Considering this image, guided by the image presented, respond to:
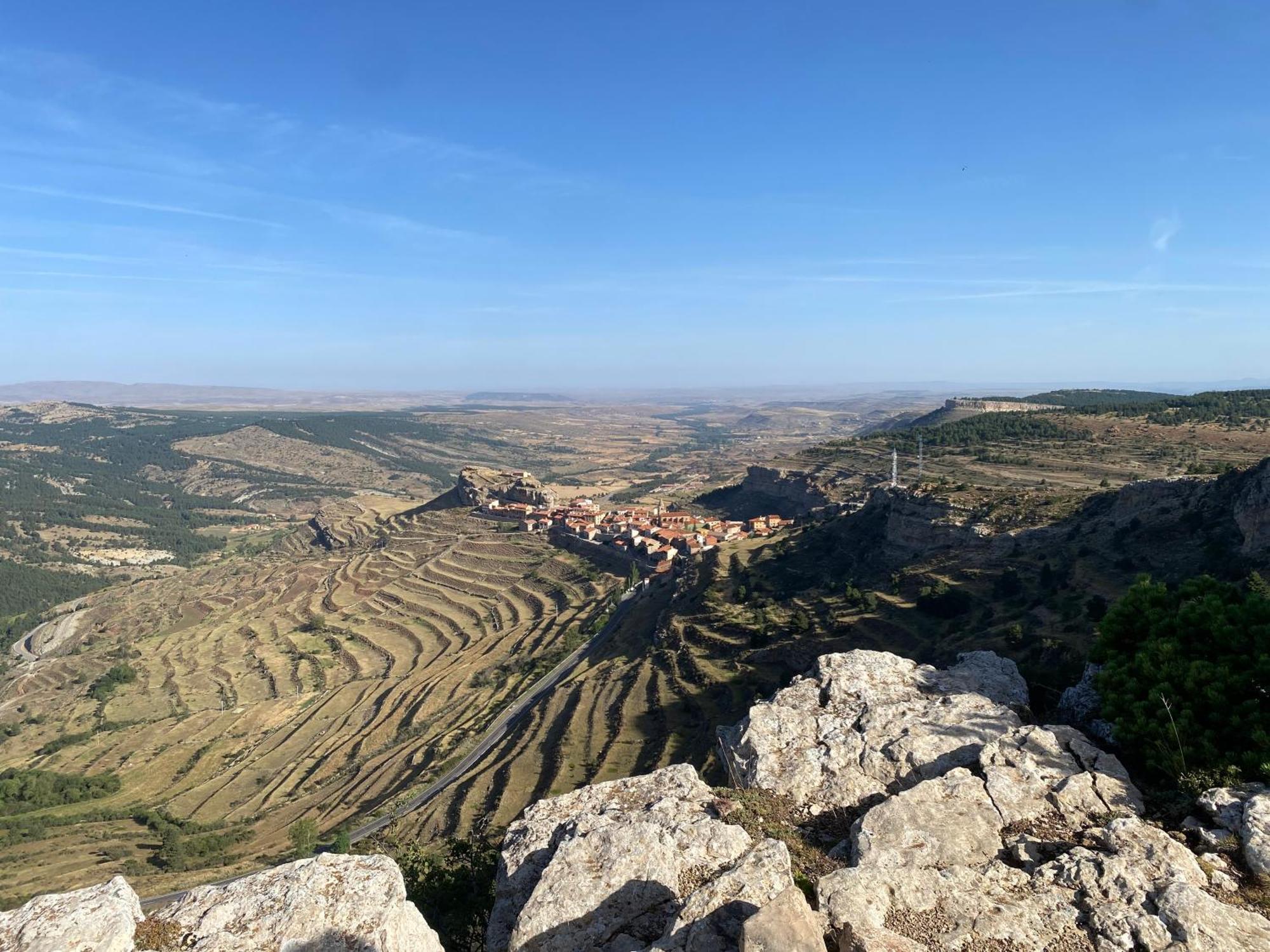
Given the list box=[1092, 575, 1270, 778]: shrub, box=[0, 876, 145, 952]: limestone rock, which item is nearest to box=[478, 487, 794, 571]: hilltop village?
box=[1092, 575, 1270, 778]: shrub

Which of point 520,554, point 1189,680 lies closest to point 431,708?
point 520,554

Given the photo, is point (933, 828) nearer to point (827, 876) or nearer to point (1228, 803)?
point (827, 876)

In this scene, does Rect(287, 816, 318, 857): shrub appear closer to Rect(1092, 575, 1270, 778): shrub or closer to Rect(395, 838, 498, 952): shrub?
Rect(395, 838, 498, 952): shrub

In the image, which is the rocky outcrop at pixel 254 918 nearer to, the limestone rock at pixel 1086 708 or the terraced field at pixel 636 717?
the limestone rock at pixel 1086 708

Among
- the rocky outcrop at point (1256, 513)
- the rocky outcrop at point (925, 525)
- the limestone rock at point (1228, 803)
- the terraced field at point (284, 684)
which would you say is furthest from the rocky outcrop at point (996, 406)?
the limestone rock at point (1228, 803)

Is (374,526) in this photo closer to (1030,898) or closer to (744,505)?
(744,505)

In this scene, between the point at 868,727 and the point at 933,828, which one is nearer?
the point at 933,828

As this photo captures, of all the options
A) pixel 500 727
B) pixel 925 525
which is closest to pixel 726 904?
pixel 500 727
